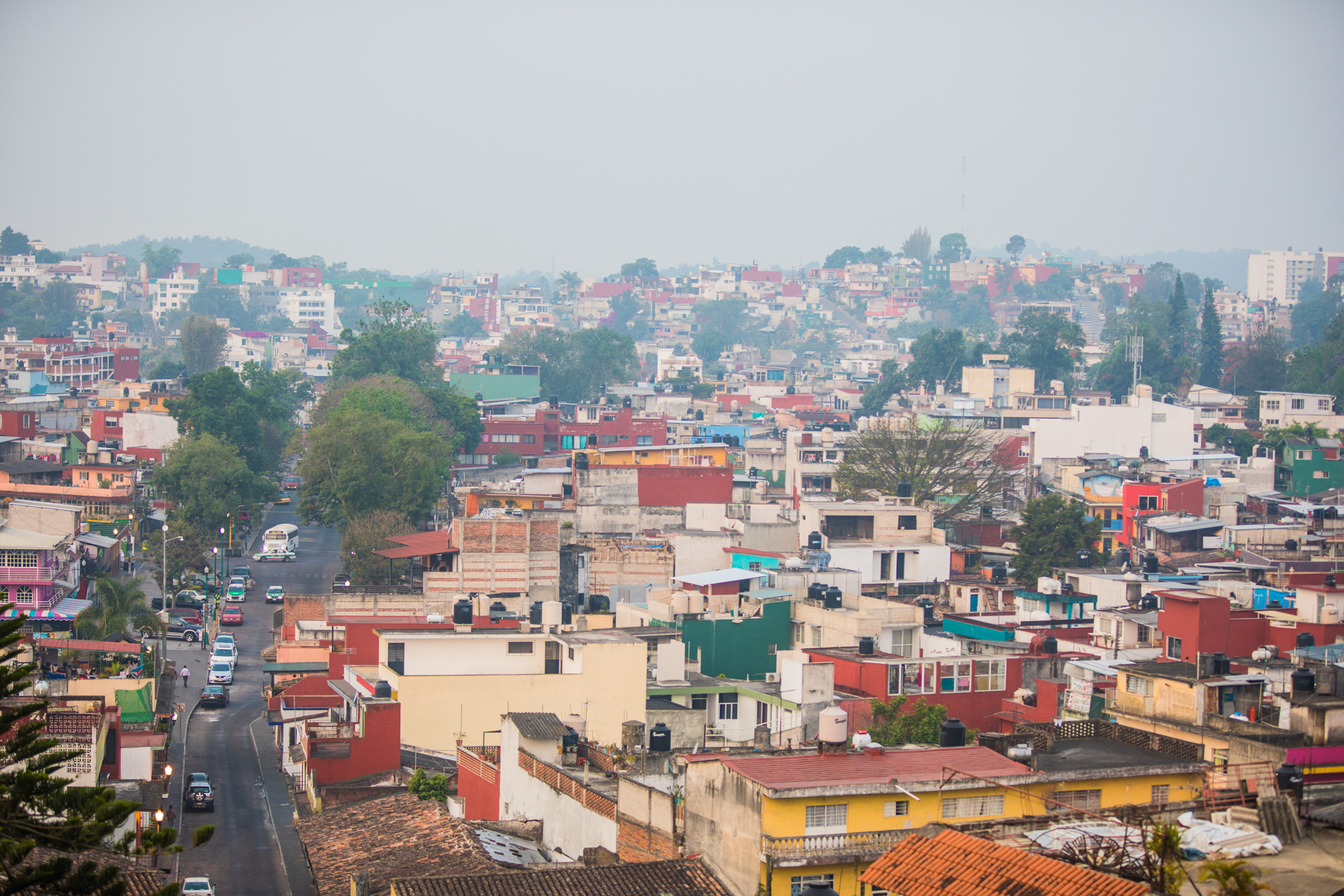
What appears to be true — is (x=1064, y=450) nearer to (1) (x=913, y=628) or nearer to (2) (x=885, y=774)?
(1) (x=913, y=628)

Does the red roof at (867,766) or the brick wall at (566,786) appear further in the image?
the brick wall at (566,786)

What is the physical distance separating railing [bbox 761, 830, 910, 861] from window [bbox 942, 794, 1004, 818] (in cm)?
77

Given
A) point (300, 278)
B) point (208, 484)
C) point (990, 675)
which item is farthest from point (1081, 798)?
point (300, 278)

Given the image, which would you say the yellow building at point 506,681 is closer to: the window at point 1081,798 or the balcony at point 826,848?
the window at point 1081,798

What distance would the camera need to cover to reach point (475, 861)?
61.5ft

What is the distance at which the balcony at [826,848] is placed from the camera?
1573 cm

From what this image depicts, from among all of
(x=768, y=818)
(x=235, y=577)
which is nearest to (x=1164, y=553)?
(x=235, y=577)

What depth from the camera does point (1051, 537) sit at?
1879 inches

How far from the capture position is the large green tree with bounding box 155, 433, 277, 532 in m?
56.6

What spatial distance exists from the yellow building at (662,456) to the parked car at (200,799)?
28.7 meters

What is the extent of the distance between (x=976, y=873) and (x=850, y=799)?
3.58m

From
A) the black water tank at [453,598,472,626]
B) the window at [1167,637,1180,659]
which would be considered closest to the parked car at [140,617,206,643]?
the black water tank at [453,598,472,626]

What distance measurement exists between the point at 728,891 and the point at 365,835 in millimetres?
7190

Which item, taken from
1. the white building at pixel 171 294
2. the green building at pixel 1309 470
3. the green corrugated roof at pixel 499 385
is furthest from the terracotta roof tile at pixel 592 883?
the white building at pixel 171 294
